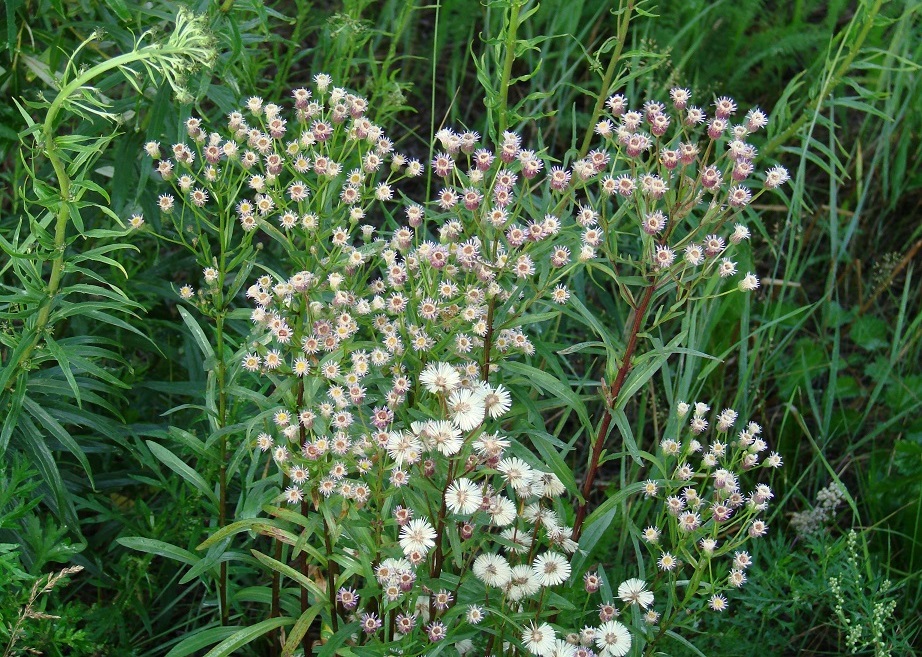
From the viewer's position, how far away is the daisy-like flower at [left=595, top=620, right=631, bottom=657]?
7.57 ft

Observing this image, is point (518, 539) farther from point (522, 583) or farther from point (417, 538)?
point (417, 538)

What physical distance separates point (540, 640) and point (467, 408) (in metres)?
0.53

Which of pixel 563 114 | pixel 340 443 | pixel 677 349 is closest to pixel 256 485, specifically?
pixel 340 443

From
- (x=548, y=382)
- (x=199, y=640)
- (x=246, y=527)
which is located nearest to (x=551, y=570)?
(x=548, y=382)

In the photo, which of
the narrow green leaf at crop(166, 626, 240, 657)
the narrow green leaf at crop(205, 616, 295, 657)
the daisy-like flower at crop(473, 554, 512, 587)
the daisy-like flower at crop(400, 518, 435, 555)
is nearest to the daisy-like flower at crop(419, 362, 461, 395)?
the daisy-like flower at crop(400, 518, 435, 555)

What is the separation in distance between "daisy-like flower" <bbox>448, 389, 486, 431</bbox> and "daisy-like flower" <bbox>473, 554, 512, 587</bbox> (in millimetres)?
324

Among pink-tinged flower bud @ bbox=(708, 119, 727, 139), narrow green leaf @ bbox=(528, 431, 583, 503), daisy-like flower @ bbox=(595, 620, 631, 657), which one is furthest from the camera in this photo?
narrow green leaf @ bbox=(528, 431, 583, 503)

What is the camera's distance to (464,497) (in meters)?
2.15

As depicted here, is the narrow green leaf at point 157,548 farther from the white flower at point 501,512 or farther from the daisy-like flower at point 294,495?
the white flower at point 501,512

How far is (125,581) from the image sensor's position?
3.10 m

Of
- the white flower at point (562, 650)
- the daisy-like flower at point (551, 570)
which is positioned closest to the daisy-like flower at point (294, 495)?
the daisy-like flower at point (551, 570)

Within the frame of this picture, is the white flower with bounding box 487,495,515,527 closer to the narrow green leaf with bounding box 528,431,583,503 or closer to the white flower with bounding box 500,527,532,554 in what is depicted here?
the white flower with bounding box 500,527,532,554

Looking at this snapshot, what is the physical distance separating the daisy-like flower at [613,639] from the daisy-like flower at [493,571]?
0.25 metres

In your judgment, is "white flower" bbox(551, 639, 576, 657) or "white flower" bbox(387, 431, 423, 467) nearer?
"white flower" bbox(387, 431, 423, 467)
